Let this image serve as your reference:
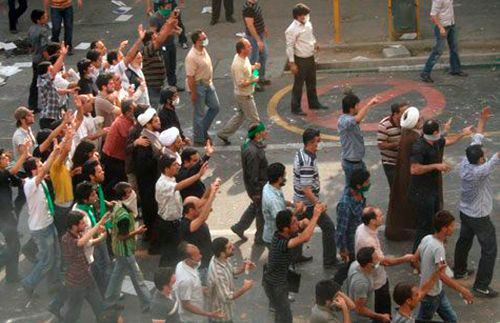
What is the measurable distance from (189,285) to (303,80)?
6.71 meters

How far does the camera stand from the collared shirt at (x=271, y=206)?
9.56 meters

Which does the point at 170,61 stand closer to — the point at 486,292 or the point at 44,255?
the point at 44,255

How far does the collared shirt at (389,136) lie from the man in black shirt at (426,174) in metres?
0.62

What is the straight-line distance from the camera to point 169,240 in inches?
388

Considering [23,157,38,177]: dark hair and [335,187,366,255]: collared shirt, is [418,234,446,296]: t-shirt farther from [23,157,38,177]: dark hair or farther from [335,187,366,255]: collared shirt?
[23,157,38,177]: dark hair

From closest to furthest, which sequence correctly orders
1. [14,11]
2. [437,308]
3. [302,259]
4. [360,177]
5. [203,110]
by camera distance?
[437,308] < [360,177] < [302,259] < [203,110] < [14,11]

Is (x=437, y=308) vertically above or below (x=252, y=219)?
below

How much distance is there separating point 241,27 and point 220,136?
18.8 ft

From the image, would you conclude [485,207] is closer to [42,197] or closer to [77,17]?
[42,197]

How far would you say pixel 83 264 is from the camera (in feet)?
29.3

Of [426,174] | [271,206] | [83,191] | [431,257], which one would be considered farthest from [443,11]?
[83,191]

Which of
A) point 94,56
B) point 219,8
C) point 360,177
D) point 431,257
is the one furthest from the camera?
point 219,8

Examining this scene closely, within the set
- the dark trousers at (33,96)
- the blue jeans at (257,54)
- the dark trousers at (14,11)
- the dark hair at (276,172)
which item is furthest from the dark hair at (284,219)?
the dark trousers at (14,11)

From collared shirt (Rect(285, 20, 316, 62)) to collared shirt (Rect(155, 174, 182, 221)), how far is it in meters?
5.02
